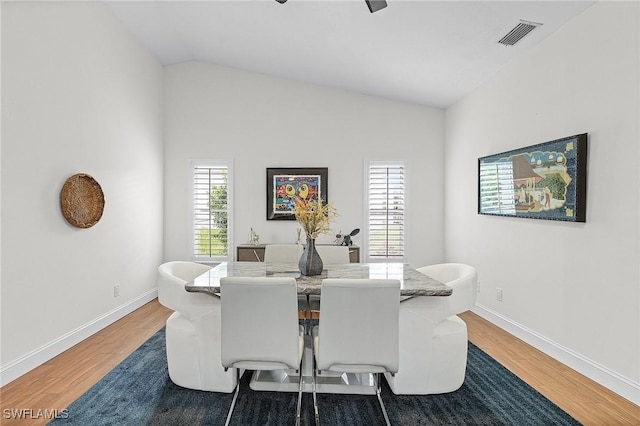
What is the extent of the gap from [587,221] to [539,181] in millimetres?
627

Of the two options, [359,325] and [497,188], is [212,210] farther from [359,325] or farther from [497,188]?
[359,325]

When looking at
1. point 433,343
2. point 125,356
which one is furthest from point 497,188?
point 125,356

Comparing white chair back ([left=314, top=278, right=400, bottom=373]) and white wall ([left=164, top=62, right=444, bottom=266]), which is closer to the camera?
white chair back ([left=314, top=278, right=400, bottom=373])

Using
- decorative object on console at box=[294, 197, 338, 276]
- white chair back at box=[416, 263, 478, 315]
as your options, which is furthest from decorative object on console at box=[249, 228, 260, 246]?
white chair back at box=[416, 263, 478, 315]

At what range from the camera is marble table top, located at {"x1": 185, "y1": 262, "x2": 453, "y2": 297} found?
2396mm

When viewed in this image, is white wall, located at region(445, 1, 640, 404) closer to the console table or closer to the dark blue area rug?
the dark blue area rug

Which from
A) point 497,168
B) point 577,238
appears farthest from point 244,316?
point 497,168

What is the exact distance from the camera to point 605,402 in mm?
2506

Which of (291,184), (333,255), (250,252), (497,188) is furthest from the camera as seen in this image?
(291,184)

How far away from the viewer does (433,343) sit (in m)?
2.56

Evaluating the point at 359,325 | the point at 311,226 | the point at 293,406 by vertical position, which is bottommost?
the point at 293,406

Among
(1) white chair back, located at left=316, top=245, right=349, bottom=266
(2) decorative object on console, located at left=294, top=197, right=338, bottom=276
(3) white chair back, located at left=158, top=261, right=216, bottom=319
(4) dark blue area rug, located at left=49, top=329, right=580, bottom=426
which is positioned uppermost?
(2) decorative object on console, located at left=294, top=197, right=338, bottom=276

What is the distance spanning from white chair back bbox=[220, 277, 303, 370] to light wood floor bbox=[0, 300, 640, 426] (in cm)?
128

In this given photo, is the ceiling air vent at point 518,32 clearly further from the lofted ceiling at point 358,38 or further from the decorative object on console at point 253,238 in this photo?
the decorative object on console at point 253,238
